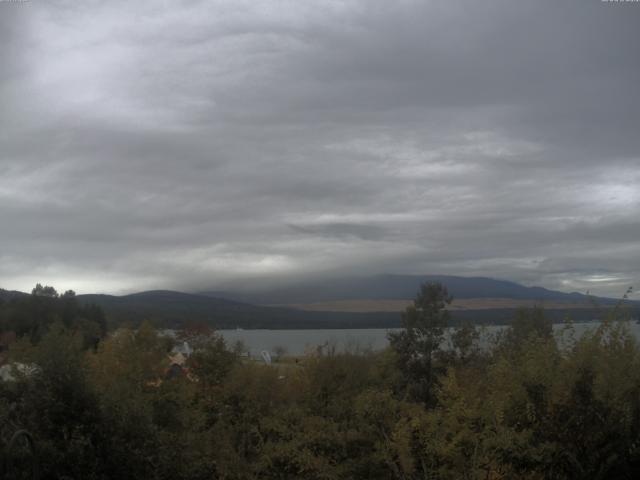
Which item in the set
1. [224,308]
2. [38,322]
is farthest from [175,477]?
[224,308]

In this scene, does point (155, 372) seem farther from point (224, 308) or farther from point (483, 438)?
point (224, 308)

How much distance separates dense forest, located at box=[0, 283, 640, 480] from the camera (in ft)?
37.3

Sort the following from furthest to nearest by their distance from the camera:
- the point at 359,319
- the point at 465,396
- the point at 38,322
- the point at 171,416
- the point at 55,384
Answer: the point at 359,319
the point at 38,322
the point at 171,416
the point at 465,396
the point at 55,384

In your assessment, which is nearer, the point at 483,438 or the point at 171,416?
the point at 483,438

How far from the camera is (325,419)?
1631 cm

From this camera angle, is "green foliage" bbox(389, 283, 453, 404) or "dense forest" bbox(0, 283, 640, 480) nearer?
"dense forest" bbox(0, 283, 640, 480)

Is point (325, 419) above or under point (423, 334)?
under

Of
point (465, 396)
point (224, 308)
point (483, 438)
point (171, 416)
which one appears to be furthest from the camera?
point (224, 308)

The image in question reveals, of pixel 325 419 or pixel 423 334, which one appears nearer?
pixel 325 419

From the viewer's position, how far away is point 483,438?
40.2 feet

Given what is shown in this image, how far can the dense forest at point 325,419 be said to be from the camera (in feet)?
37.3

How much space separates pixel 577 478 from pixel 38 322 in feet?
171

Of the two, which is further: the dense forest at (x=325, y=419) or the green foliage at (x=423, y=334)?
the green foliage at (x=423, y=334)

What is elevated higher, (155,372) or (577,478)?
(155,372)
